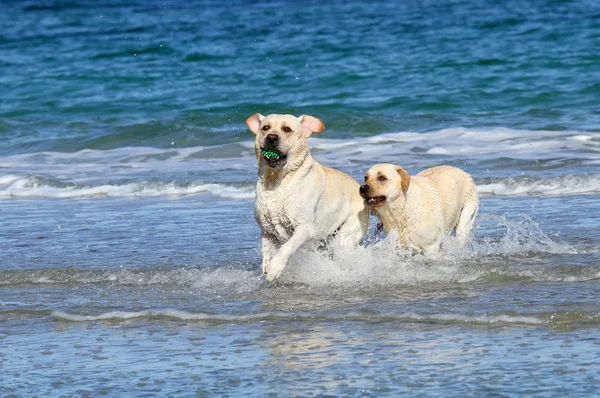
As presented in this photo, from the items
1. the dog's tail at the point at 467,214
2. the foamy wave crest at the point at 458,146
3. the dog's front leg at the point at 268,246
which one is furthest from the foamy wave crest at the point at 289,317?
the foamy wave crest at the point at 458,146

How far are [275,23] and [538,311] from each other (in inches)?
1096

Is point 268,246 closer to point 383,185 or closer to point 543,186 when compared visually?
point 383,185

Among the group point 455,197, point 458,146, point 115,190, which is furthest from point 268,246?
point 458,146

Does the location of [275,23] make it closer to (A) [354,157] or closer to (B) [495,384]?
(A) [354,157]

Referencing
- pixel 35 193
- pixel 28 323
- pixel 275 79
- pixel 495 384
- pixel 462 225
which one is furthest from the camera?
pixel 275 79

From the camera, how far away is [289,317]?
6398mm

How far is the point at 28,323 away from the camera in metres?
6.54

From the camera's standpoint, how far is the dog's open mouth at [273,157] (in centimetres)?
727

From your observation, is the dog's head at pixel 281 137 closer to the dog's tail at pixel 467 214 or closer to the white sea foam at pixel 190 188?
the dog's tail at pixel 467 214

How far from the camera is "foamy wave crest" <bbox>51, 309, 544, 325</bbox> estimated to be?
605 centimetres

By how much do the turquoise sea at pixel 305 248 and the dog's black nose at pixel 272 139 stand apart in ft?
2.96

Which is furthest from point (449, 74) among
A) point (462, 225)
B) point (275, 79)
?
point (462, 225)

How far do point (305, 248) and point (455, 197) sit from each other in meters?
1.35

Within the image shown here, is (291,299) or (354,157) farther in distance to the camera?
(354,157)
